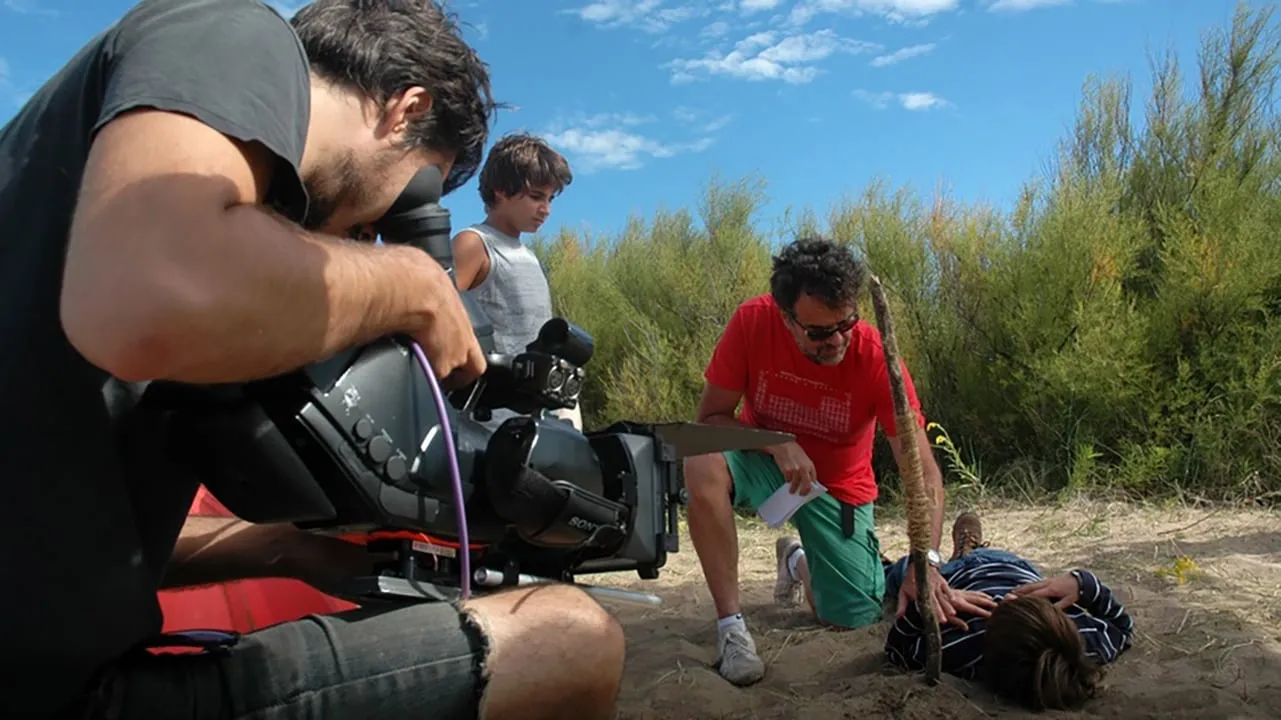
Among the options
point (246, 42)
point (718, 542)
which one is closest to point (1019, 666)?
point (718, 542)

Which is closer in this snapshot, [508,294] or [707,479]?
[707,479]

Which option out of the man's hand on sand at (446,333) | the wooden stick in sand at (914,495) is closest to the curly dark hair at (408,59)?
the man's hand on sand at (446,333)

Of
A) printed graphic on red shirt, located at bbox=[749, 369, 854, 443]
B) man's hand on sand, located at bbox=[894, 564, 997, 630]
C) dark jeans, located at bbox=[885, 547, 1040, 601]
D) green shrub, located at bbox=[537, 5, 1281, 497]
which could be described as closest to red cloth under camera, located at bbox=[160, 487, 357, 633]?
man's hand on sand, located at bbox=[894, 564, 997, 630]

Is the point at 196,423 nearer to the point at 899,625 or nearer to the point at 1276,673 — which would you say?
the point at 899,625

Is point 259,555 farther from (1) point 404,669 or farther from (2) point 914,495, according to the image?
(2) point 914,495

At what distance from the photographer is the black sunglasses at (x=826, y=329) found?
389cm

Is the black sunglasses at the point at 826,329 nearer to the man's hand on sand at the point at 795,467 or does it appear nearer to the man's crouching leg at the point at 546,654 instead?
the man's hand on sand at the point at 795,467

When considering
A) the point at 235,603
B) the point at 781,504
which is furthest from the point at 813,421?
the point at 235,603

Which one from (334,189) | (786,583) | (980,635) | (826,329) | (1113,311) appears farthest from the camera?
(1113,311)

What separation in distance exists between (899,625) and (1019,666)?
43 cm

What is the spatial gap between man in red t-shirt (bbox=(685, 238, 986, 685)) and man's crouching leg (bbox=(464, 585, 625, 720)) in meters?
2.16

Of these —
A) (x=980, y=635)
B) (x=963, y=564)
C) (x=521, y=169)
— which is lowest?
(x=980, y=635)

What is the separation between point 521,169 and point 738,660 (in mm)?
2008

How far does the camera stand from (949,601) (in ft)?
10.5
